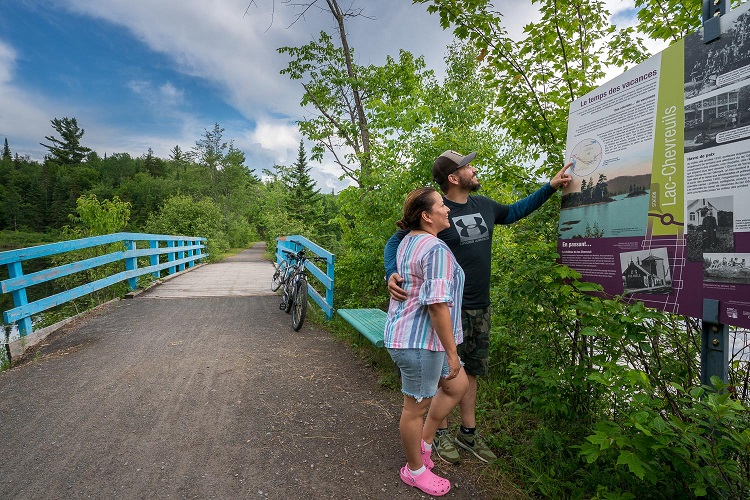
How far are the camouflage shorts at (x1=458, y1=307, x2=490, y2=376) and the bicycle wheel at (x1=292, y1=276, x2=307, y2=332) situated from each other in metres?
3.56

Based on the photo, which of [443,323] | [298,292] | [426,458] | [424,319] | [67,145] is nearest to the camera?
[443,323]

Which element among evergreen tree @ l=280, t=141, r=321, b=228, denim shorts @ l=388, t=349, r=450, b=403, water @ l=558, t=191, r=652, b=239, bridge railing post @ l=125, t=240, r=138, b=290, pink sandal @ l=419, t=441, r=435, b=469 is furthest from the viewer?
evergreen tree @ l=280, t=141, r=321, b=228

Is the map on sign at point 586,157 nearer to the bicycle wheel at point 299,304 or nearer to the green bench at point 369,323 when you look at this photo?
the green bench at point 369,323

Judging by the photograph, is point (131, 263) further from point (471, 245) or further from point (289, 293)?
point (471, 245)

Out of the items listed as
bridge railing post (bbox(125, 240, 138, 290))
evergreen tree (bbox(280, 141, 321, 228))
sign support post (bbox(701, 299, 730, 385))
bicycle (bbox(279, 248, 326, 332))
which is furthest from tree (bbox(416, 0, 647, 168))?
evergreen tree (bbox(280, 141, 321, 228))

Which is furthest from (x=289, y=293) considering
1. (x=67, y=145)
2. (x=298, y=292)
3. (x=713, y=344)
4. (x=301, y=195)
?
(x=67, y=145)

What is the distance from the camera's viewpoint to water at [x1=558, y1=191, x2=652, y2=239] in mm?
1772

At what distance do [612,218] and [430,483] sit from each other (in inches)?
69.3

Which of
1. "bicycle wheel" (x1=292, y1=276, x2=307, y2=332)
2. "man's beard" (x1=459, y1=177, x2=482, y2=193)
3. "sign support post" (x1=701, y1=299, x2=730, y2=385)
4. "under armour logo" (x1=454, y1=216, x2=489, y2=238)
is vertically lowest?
"bicycle wheel" (x1=292, y1=276, x2=307, y2=332)

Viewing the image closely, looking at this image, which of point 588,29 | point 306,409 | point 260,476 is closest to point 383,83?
point 588,29

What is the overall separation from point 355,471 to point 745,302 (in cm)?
217

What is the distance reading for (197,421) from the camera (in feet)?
9.80

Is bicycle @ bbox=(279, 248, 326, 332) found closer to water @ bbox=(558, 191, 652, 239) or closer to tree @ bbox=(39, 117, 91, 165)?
water @ bbox=(558, 191, 652, 239)

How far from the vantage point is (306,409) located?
329cm
